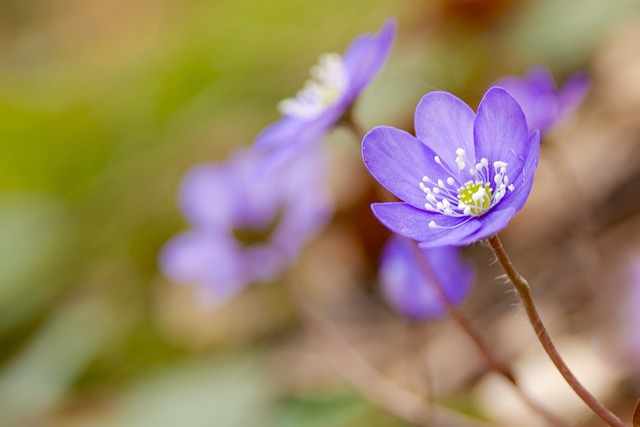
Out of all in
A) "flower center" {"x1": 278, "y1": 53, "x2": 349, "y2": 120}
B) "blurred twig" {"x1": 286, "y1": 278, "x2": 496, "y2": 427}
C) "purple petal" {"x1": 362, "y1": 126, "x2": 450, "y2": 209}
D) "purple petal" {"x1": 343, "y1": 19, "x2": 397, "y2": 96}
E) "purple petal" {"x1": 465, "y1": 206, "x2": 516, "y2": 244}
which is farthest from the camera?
"blurred twig" {"x1": 286, "y1": 278, "x2": 496, "y2": 427}

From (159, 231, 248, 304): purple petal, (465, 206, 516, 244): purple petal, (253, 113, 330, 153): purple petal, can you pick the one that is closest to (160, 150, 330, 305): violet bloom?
(159, 231, 248, 304): purple petal

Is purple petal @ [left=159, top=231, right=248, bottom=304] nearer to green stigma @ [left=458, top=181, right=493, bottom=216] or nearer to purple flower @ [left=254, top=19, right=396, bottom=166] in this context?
purple flower @ [left=254, top=19, right=396, bottom=166]

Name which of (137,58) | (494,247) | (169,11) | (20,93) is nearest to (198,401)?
(494,247)

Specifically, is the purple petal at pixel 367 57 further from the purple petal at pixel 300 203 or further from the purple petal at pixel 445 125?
the purple petal at pixel 300 203

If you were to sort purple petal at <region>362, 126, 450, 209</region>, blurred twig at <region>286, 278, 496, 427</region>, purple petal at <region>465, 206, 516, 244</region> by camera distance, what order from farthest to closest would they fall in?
blurred twig at <region>286, 278, 496, 427</region> → purple petal at <region>362, 126, 450, 209</region> → purple petal at <region>465, 206, 516, 244</region>

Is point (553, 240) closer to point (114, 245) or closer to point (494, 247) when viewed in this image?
point (494, 247)

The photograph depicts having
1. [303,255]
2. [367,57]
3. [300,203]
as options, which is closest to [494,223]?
[367,57]
